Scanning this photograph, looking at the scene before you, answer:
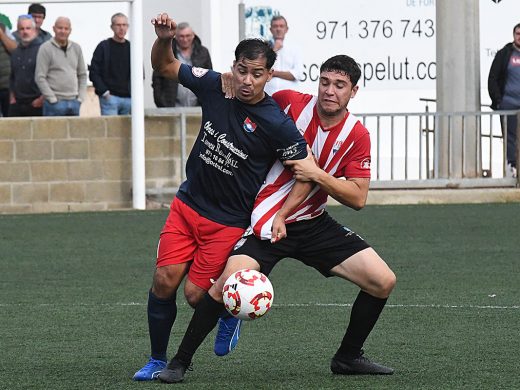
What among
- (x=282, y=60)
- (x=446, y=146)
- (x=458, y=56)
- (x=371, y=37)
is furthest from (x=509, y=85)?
(x=282, y=60)

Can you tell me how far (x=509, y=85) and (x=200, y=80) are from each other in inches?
458

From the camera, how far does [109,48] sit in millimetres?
17406

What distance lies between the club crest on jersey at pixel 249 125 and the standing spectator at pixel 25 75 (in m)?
10.5

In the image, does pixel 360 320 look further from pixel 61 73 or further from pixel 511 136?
pixel 511 136

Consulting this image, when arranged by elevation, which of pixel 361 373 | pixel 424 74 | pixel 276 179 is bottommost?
pixel 361 373

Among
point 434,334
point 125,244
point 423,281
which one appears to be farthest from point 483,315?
point 125,244

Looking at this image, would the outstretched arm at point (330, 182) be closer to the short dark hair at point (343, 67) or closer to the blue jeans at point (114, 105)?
the short dark hair at point (343, 67)

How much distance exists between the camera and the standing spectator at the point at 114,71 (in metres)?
17.4

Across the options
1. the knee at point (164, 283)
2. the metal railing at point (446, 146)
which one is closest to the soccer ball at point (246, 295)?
the knee at point (164, 283)

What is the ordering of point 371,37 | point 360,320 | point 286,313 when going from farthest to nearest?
point 371,37
point 286,313
point 360,320

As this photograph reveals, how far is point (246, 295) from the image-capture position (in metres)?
6.92

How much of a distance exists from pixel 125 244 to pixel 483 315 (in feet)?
17.6

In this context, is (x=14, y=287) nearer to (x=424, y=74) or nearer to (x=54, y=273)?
(x=54, y=273)

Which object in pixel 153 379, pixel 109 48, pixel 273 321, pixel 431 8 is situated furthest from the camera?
pixel 431 8
